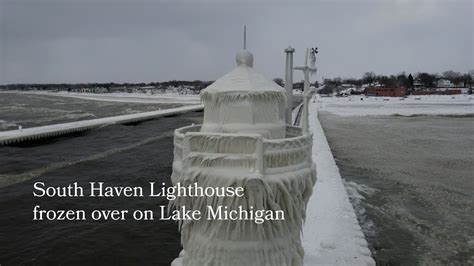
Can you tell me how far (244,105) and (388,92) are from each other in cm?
13830

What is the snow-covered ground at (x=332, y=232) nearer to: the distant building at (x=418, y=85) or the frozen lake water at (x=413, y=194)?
the frozen lake water at (x=413, y=194)

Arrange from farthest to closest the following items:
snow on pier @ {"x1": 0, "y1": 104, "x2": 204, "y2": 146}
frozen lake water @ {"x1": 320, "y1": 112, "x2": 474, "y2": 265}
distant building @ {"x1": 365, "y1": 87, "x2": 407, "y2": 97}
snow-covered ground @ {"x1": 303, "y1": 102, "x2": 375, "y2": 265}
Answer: distant building @ {"x1": 365, "y1": 87, "x2": 407, "y2": 97} < snow on pier @ {"x1": 0, "y1": 104, "x2": 204, "y2": 146} < frozen lake water @ {"x1": 320, "y1": 112, "x2": 474, "y2": 265} < snow-covered ground @ {"x1": 303, "y1": 102, "x2": 375, "y2": 265}

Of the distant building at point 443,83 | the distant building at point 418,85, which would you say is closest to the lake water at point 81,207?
the distant building at point 418,85

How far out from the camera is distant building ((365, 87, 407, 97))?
130175 mm

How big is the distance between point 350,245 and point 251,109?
23.8ft

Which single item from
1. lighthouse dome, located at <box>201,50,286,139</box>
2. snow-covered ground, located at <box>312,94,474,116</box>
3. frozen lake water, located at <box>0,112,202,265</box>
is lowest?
frozen lake water, located at <box>0,112,202,265</box>

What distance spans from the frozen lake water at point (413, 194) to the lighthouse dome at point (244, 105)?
8801mm

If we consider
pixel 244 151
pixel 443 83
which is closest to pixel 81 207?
pixel 244 151

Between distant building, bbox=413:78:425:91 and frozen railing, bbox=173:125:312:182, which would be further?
distant building, bbox=413:78:425:91

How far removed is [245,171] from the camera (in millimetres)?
5797

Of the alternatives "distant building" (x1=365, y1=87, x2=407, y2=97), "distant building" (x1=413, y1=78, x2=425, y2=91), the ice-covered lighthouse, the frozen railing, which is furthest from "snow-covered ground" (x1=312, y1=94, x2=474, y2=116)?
"distant building" (x1=413, y1=78, x2=425, y2=91)

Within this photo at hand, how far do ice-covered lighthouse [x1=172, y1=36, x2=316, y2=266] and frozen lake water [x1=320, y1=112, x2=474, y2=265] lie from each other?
815 centimetres

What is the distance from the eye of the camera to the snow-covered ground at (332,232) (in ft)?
35.4

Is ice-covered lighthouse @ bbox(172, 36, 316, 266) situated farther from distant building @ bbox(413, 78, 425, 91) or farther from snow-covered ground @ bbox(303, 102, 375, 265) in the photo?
distant building @ bbox(413, 78, 425, 91)
